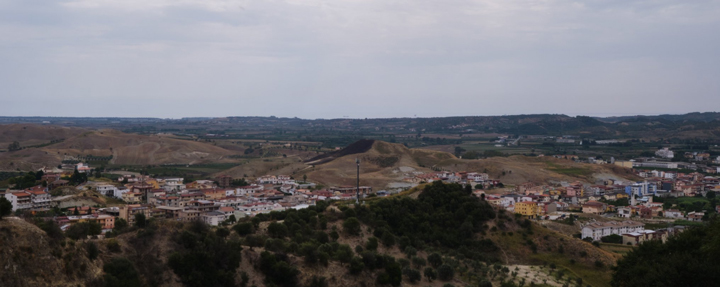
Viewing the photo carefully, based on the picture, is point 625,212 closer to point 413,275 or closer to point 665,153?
point 413,275

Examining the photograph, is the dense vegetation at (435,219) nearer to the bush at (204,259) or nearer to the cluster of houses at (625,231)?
the cluster of houses at (625,231)

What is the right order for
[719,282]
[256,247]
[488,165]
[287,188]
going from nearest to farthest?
[719,282], [256,247], [287,188], [488,165]

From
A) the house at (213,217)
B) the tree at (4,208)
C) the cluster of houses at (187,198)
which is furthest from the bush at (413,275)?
the house at (213,217)

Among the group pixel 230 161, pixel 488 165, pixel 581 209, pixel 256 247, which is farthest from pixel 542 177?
pixel 256 247

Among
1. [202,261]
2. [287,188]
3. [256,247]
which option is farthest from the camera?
[287,188]

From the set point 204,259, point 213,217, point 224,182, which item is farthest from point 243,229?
point 224,182

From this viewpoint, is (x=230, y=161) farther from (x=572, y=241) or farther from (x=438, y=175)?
(x=572, y=241)

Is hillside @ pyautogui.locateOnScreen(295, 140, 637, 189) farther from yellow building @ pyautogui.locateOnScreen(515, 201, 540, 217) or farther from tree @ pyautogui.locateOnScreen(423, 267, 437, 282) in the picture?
tree @ pyautogui.locateOnScreen(423, 267, 437, 282)

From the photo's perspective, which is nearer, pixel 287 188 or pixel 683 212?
pixel 683 212
